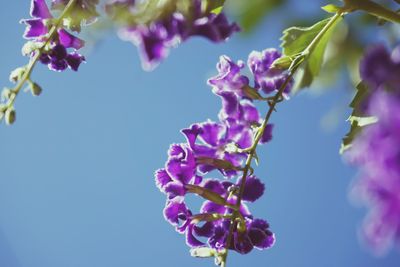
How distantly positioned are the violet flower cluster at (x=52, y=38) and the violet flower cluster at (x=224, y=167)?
0.17m

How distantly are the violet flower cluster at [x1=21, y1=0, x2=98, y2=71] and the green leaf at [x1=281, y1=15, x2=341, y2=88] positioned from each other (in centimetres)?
26

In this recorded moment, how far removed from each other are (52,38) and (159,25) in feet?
0.72

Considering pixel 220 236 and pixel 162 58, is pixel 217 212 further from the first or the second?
pixel 162 58

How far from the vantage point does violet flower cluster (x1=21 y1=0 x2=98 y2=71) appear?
0.58m

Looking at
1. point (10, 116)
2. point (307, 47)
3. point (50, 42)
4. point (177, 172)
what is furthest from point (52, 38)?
point (307, 47)

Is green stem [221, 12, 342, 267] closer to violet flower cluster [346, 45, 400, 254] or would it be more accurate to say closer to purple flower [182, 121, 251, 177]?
purple flower [182, 121, 251, 177]

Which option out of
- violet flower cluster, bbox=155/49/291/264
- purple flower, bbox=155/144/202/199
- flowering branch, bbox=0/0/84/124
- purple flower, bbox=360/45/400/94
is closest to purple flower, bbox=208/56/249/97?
violet flower cluster, bbox=155/49/291/264

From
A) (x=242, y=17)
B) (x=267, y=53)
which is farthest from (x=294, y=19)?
(x=242, y=17)

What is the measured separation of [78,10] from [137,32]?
0.51 feet

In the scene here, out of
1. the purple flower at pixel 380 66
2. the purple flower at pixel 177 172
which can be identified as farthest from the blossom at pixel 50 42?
the purple flower at pixel 380 66

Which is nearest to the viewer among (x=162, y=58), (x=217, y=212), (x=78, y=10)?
(x=162, y=58)

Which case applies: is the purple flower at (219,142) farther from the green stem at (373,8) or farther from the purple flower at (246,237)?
the green stem at (373,8)

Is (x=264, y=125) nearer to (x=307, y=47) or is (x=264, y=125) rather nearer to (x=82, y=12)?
(x=307, y=47)

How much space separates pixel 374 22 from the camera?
2.24 feet
